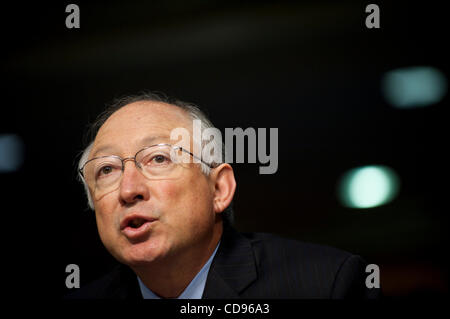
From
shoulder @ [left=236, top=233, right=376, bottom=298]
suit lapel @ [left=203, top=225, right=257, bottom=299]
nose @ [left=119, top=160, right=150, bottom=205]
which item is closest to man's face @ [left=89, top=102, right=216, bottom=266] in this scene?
nose @ [left=119, top=160, right=150, bottom=205]

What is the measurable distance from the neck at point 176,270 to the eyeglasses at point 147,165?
0.32 meters

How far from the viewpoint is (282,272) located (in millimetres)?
1861

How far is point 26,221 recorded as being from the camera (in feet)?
8.89

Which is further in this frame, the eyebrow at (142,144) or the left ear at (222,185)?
the left ear at (222,185)

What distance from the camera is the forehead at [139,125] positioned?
186 cm

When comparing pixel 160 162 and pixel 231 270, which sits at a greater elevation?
pixel 160 162

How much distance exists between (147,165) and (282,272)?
693mm

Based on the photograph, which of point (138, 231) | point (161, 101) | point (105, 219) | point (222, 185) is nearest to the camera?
point (138, 231)

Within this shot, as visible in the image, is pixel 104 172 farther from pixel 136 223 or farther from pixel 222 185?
pixel 222 185

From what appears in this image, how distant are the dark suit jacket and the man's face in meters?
0.16

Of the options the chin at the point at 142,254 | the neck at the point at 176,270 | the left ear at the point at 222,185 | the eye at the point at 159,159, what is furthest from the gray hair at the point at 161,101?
the chin at the point at 142,254

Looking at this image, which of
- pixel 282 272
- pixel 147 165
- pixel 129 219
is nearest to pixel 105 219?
pixel 129 219

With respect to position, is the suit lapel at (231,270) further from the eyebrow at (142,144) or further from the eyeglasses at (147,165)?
the eyebrow at (142,144)
